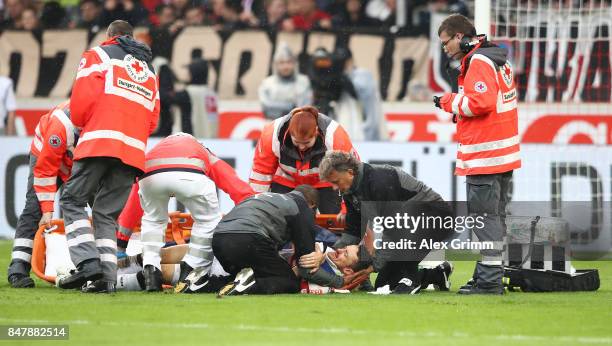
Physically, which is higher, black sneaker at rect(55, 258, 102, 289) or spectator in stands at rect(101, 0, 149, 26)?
spectator in stands at rect(101, 0, 149, 26)

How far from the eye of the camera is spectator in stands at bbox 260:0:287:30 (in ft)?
62.7

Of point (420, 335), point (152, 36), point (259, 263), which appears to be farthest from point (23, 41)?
point (420, 335)

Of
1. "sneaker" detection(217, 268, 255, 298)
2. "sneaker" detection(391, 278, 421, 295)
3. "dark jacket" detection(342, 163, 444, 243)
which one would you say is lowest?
"sneaker" detection(391, 278, 421, 295)

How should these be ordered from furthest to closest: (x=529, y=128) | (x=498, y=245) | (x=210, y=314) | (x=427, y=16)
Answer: (x=427, y=16) < (x=529, y=128) < (x=498, y=245) < (x=210, y=314)

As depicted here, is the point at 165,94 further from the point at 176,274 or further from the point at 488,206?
the point at 488,206

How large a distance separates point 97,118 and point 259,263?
160 centimetres

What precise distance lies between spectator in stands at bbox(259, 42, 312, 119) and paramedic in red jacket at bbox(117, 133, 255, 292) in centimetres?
800

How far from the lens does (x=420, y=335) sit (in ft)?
23.5

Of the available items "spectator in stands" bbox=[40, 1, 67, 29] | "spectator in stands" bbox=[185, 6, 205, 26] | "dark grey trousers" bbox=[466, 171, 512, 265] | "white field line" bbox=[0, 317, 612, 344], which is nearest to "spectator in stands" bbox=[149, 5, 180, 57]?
"spectator in stands" bbox=[185, 6, 205, 26]

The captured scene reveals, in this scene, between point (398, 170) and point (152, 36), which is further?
point (152, 36)

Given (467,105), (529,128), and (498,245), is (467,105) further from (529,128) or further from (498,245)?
(529,128)

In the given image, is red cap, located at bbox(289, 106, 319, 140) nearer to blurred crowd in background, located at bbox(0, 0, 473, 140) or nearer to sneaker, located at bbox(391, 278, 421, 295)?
sneaker, located at bbox(391, 278, 421, 295)

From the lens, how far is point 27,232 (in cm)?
1036

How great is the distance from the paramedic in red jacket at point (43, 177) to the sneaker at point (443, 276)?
2994 mm
